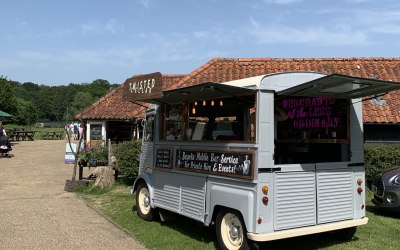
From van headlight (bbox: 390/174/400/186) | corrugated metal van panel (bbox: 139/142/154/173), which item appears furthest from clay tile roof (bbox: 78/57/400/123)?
corrugated metal van panel (bbox: 139/142/154/173)

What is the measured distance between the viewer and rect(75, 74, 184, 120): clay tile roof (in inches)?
776

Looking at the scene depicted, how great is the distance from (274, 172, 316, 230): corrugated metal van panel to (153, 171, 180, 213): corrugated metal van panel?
2088mm

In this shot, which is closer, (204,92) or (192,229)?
(204,92)

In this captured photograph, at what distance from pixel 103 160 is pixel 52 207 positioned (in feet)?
17.2

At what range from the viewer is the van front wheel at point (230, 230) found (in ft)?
19.4

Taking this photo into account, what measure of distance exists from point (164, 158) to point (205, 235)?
1503mm

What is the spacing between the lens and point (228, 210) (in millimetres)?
6148

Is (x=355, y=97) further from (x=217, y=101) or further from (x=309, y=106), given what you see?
(x=217, y=101)

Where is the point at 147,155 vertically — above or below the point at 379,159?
above

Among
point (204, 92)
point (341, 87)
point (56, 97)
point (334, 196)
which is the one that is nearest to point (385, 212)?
point (334, 196)

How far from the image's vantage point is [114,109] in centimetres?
2048

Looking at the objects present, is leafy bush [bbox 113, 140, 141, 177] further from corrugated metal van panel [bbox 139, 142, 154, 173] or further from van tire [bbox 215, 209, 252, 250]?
van tire [bbox 215, 209, 252, 250]

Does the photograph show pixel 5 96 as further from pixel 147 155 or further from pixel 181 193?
pixel 181 193

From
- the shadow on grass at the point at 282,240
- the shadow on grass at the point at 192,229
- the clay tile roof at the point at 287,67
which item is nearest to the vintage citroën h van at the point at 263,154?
the shadow on grass at the point at 282,240
